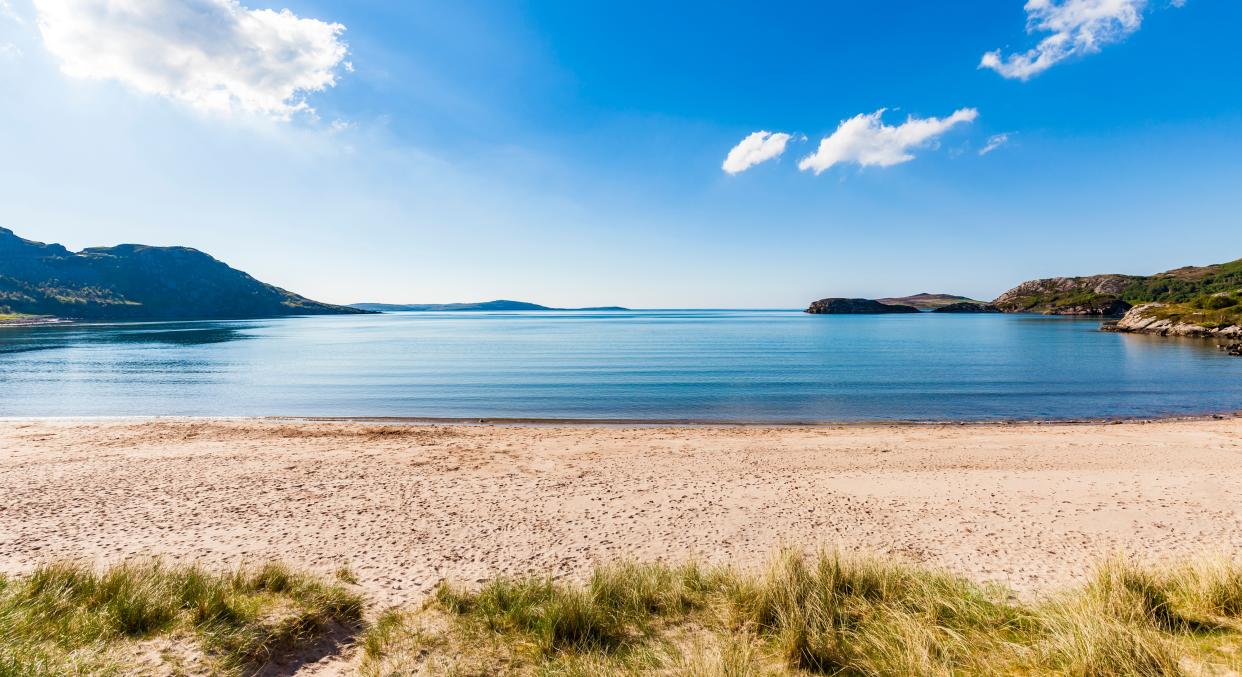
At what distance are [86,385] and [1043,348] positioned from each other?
308 feet

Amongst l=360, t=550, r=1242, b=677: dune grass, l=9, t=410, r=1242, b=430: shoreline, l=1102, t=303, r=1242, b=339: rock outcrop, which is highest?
l=1102, t=303, r=1242, b=339: rock outcrop

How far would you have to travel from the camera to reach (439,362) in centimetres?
5397

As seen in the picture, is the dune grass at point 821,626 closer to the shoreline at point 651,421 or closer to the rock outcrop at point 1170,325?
the shoreline at point 651,421

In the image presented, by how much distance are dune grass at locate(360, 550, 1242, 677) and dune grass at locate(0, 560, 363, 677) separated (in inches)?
44.1

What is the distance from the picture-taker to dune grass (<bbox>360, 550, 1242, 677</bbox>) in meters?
5.12

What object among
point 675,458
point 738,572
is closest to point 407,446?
point 675,458

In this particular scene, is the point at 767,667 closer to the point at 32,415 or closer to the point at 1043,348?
the point at 32,415

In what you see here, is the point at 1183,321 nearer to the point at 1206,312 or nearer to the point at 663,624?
the point at 1206,312

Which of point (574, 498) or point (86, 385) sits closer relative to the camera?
point (574, 498)

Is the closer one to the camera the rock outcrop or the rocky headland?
the rock outcrop

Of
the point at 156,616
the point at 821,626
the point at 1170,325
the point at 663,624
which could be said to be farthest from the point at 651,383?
the point at 1170,325

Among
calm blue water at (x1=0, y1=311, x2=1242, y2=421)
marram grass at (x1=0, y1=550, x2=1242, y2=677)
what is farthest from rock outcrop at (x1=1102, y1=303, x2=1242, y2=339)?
marram grass at (x1=0, y1=550, x2=1242, y2=677)

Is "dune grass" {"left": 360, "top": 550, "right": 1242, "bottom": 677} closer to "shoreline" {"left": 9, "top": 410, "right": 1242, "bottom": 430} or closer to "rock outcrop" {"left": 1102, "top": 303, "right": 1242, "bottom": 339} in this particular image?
"shoreline" {"left": 9, "top": 410, "right": 1242, "bottom": 430}

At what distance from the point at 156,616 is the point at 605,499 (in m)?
9.10
